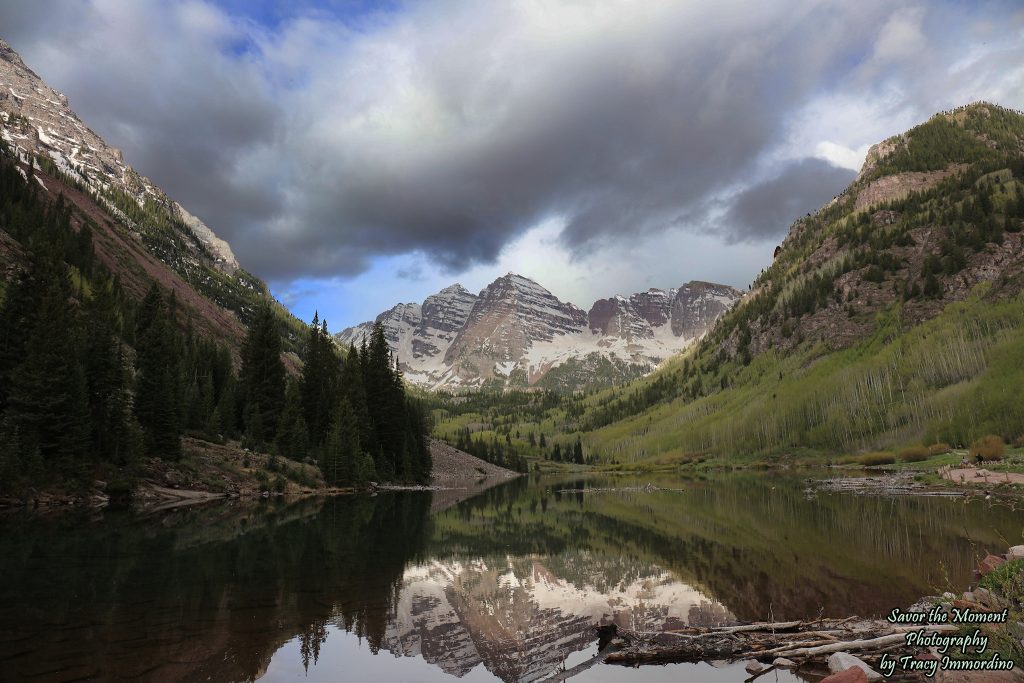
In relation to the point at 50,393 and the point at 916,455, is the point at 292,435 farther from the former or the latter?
the point at 916,455

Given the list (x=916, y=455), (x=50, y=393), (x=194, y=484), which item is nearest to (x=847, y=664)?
(x=50, y=393)

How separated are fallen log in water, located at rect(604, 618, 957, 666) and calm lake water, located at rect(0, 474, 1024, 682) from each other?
2.14ft

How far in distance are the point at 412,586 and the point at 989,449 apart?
290 ft

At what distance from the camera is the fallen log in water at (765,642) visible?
13102mm

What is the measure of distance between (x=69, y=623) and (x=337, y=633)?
684 cm

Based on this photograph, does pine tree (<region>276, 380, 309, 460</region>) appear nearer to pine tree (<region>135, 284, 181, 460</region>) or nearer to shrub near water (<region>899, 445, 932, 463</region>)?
pine tree (<region>135, 284, 181, 460</region>)

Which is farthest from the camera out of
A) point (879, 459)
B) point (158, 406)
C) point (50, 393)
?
point (879, 459)

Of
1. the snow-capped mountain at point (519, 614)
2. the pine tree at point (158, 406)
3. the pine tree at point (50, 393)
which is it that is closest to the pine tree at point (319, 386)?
the pine tree at point (158, 406)

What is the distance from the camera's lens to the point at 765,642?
14211 millimetres

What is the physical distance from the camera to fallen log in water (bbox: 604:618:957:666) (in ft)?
43.0

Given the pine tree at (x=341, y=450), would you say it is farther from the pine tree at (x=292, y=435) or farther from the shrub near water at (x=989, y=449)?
the shrub near water at (x=989, y=449)

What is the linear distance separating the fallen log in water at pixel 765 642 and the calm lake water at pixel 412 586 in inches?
25.6

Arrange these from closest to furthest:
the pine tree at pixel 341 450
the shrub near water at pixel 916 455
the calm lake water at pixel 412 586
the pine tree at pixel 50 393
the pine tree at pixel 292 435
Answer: the calm lake water at pixel 412 586 < the pine tree at pixel 50 393 < the pine tree at pixel 341 450 < the pine tree at pixel 292 435 < the shrub near water at pixel 916 455

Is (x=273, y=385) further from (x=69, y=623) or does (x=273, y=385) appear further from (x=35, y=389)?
(x=69, y=623)
